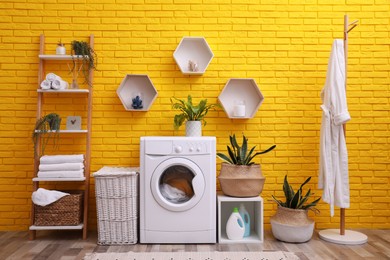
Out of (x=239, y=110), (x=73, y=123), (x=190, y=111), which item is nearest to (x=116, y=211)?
(x=73, y=123)

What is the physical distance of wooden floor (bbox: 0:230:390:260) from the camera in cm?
294

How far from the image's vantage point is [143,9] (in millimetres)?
3762

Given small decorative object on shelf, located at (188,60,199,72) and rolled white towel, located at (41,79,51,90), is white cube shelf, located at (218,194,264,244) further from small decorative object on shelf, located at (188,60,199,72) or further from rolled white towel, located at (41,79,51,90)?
rolled white towel, located at (41,79,51,90)

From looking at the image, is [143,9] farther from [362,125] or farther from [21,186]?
[362,125]

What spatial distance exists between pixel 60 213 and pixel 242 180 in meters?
1.56

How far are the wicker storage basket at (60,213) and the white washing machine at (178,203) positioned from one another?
0.60 meters

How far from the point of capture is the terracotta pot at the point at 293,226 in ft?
10.6

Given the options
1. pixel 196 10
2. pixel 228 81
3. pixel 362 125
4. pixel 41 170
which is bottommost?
pixel 41 170

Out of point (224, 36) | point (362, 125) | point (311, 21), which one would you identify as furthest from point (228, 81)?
point (362, 125)

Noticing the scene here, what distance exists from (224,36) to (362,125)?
1.56 metres

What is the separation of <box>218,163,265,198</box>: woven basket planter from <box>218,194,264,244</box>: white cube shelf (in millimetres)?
51

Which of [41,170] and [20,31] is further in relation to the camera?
[20,31]

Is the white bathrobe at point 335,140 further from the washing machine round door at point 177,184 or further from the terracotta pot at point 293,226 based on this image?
the washing machine round door at point 177,184

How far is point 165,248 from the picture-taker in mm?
3139
